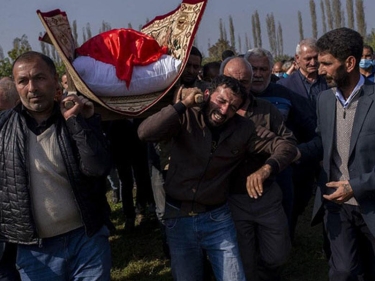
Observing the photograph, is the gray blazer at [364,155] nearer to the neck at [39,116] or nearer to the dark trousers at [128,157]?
the neck at [39,116]

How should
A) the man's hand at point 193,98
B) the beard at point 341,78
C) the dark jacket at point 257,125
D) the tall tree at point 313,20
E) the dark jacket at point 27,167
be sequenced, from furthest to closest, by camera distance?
1. the tall tree at point 313,20
2. the dark jacket at point 257,125
3. the beard at point 341,78
4. the man's hand at point 193,98
5. the dark jacket at point 27,167

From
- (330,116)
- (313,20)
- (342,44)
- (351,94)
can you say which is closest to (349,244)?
(330,116)

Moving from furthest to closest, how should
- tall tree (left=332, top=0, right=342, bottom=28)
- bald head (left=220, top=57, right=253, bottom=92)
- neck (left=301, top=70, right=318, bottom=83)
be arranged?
1. tall tree (left=332, top=0, right=342, bottom=28)
2. neck (left=301, top=70, right=318, bottom=83)
3. bald head (left=220, top=57, right=253, bottom=92)

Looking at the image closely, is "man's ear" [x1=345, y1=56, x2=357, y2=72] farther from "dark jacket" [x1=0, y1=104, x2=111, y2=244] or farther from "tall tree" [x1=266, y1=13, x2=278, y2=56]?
"tall tree" [x1=266, y1=13, x2=278, y2=56]

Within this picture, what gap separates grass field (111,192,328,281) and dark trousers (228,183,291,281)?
1.17m

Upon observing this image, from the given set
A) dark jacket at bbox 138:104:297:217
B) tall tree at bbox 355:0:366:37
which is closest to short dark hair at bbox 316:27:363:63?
dark jacket at bbox 138:104:297:217

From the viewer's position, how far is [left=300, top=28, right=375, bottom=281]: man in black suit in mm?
3406

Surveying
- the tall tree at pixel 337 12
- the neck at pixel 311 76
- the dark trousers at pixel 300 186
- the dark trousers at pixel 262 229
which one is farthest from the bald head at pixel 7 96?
the tall tree at pixel 337 12

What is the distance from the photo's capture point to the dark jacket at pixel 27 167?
2830 mm

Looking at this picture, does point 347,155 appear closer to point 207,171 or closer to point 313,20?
point 207,171

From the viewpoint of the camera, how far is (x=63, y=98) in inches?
117

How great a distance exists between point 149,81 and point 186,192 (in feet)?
4.08

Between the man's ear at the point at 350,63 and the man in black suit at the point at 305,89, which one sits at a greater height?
the man's ear at the point at 350,63

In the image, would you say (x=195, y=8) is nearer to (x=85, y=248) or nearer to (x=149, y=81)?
(x=149, y=81)
